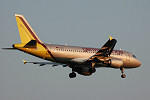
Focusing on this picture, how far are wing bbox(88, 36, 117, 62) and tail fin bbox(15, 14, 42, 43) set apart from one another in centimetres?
847

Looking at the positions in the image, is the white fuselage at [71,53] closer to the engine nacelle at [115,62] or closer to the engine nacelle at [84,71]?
the engine nacelle at [115,62]

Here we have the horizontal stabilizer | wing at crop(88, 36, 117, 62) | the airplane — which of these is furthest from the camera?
the airplane

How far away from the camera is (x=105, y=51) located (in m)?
47.6

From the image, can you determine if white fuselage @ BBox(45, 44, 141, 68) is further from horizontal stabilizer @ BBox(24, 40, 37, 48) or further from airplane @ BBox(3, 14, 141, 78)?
horizontal stabilizer @ BBox(24, 40, 37, 48)

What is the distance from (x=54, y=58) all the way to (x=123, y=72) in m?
13.3

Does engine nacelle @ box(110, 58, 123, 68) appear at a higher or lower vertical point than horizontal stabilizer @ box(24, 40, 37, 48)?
lower

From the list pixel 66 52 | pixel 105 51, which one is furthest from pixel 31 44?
pixel 105 51

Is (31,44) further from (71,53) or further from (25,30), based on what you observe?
(71,53)

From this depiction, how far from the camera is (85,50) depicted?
50906 millimetres

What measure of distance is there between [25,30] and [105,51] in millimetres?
12175

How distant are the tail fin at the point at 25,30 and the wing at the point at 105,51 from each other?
334 inches

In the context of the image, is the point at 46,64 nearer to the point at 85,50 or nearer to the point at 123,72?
the point at 85,50

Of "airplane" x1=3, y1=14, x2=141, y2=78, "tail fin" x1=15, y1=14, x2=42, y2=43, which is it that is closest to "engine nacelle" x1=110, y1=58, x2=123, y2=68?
"airplane" x1=3, y1=14, x2=141, y2=78

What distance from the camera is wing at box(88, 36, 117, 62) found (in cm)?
4544
